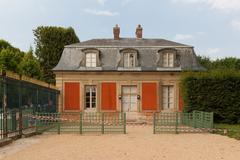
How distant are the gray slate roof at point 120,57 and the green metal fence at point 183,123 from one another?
779 centimetres

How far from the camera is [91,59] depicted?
26.7 meters

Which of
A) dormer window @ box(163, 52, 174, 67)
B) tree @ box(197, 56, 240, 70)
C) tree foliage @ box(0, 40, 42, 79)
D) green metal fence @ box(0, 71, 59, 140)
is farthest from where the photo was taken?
tree @ box(197, 56, 240, 70)

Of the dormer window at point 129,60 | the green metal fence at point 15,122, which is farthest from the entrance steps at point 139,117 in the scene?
the green metal fence at point 15,122

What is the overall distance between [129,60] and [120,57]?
63 cm

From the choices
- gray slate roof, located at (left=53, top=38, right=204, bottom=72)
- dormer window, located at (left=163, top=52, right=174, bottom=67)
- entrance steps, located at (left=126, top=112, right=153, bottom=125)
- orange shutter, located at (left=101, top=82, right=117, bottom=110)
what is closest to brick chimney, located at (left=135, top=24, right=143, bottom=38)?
gray slate roof, located at (left=53, top=38, right=204, bottom=72)

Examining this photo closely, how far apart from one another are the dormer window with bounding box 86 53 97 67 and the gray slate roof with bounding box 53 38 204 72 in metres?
0.34

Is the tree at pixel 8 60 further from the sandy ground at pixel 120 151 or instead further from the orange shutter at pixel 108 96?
the sandy ground at pixel 120 151

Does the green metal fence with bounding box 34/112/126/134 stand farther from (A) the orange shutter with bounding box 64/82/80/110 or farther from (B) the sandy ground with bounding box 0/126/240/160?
(A) the orange shutter with bounding box 64/82/80/110

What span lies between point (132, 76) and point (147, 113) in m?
2.57

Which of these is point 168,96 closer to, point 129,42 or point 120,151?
point 129,42

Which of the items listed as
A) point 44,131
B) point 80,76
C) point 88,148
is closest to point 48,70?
point 80,76

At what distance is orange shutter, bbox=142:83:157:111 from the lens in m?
Answer: 26.2

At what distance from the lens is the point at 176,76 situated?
26.2 meters

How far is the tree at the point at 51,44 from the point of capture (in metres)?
39.2
